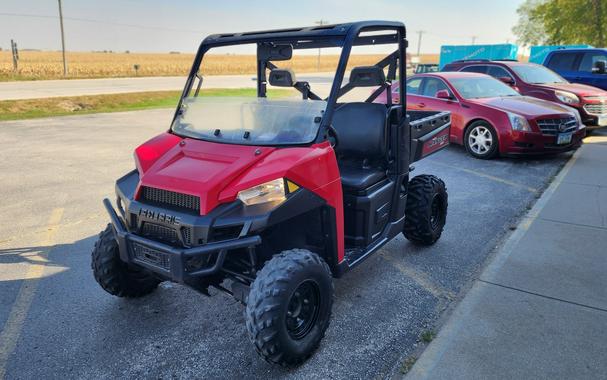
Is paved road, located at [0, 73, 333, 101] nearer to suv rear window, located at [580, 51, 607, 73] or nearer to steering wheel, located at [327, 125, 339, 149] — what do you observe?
suv rear window, located at [580, 51, 607, 73]

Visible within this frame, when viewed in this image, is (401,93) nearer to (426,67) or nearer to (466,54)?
(426,67)

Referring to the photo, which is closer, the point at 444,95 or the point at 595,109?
the point at 444,95

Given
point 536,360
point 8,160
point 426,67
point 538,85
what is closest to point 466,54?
point 426,67

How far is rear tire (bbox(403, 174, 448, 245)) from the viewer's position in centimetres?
439

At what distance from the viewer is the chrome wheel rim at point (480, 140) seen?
8.51m

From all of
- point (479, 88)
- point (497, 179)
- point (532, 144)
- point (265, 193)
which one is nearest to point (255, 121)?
point (265, 193)

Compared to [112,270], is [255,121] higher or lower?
higher

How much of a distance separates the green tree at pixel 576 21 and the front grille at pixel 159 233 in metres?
30.4

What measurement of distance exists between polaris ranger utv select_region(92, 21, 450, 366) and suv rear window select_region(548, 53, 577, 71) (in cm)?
1136

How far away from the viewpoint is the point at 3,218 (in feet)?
18.1

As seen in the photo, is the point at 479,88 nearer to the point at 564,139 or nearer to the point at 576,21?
the point at 564,139

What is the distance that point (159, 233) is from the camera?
2.80m

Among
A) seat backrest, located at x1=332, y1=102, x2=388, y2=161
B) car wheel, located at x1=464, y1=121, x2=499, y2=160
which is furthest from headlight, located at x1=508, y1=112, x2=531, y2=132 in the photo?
seat backrest, located at x1=332, y1=102, x2=388, y2=161

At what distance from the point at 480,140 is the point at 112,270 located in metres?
7.19
